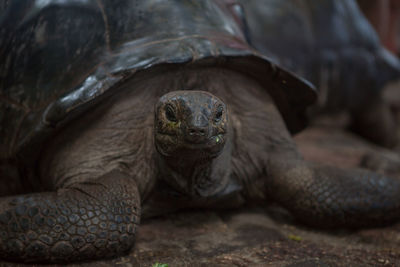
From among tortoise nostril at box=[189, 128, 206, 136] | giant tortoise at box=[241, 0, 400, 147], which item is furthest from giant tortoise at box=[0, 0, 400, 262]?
giant tortoise at box=[241, 0, 400, 147]

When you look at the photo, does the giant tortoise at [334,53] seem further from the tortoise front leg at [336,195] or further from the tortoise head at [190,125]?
the tortoise head at [190,125]

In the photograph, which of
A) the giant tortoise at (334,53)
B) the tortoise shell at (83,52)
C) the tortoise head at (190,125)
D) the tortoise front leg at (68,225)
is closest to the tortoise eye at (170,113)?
the tortoise head at (190,125)

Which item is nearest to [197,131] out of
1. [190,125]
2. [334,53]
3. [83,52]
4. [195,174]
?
[190,125]

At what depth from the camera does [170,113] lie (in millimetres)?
2316

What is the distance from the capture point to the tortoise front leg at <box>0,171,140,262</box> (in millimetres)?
2086

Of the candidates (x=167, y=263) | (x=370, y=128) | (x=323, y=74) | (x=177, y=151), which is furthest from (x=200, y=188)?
(x=370, y=128)

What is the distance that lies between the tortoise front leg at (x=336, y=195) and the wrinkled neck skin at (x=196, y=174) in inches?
17.6

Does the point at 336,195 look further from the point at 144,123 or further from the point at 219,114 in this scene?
the point at 144,123

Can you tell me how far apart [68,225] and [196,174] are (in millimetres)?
773

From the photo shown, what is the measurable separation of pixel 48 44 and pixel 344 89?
4.17 m

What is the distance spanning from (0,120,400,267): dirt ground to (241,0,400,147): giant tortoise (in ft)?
7.34

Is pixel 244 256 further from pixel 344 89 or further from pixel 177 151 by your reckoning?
pixel 344 89

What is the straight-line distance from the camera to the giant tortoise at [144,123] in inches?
91.3

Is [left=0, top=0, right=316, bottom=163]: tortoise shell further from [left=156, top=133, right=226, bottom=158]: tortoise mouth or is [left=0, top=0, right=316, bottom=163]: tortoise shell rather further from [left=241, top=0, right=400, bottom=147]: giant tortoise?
[left=241, top=0, right=400, bottom=147]: giant tortoise
